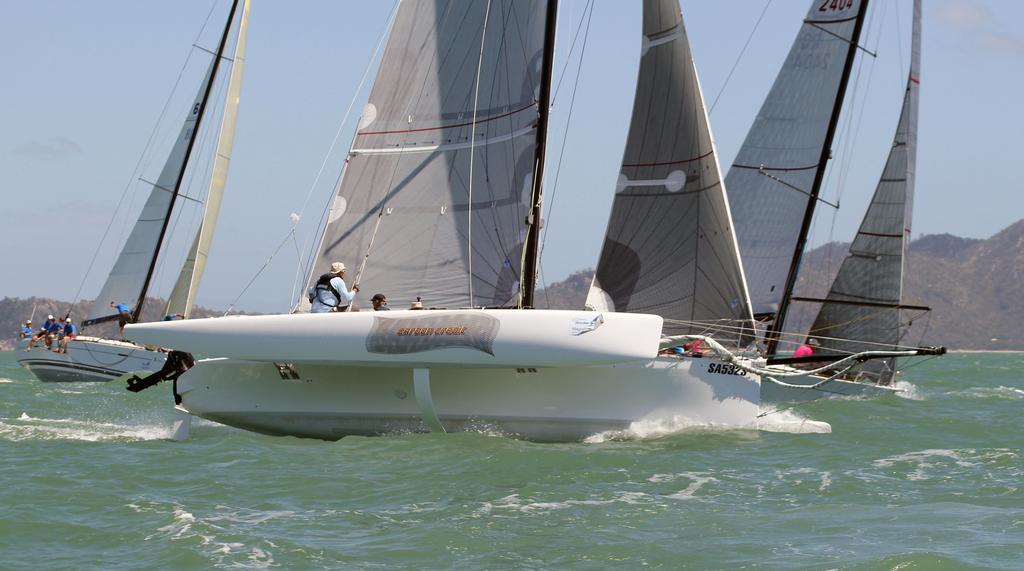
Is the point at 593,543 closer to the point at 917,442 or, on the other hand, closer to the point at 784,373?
the point at 784,373

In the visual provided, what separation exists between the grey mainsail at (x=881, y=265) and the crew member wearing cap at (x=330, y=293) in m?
12.6

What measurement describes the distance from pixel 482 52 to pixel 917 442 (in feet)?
22.3

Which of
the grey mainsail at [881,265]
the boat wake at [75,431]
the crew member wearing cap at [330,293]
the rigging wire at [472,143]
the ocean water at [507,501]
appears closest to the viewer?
the ocean water at [507,501]

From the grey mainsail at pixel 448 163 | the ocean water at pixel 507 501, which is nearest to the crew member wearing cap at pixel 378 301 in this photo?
the grey mainsail at pixel 448 163

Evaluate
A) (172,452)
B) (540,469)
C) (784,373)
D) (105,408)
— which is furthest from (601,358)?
(105,408)

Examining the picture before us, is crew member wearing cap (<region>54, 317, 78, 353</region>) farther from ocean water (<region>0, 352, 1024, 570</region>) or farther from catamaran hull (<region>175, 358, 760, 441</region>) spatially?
catamaran hull (<region>175, 358, 760, 441</region>)

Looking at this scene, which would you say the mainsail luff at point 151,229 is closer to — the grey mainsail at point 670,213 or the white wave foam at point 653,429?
the grey mainsail at point 670,213

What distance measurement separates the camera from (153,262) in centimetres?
3234

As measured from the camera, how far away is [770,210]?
946 inches

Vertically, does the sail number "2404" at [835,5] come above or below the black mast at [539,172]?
above

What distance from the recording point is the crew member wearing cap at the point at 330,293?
46.5 feet

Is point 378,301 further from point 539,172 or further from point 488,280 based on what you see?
point 539,172

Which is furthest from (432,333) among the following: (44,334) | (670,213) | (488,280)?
(44,334)

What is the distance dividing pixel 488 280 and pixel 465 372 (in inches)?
72.7
